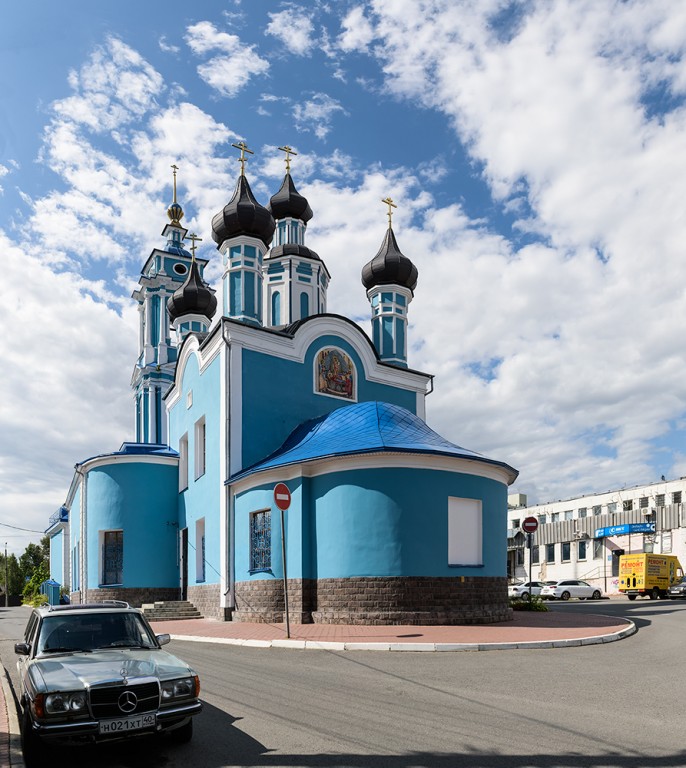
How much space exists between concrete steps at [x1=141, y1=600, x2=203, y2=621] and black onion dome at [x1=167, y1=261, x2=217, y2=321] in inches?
601

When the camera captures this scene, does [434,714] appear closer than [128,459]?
Yes

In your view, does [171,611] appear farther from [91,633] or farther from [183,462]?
[91,633]

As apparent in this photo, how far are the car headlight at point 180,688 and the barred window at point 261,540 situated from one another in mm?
13671

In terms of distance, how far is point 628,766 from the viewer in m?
5.90

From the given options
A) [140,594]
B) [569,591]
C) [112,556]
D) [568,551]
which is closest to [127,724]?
[140,594]

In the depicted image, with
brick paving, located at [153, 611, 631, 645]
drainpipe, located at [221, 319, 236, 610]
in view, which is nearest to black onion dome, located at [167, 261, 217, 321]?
drainpipe, located at [221, 319, 236, 610]

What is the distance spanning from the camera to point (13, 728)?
7.21 m

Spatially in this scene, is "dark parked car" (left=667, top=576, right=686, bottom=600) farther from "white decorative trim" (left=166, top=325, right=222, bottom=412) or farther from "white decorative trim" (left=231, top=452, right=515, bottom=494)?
"white decorative trim" (left=166, top=325, right=222, bottom=412)

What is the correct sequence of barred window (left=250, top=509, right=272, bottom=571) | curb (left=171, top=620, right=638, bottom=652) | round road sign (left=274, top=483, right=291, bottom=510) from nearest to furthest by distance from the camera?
curb (left=171, top=620, right=638, bottom=652) → round road sign (left=274, top=483, right=291, bottom=510) → barred window (left=250, top=509, right=272, bottom=571)

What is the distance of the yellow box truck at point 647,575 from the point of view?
37062mm

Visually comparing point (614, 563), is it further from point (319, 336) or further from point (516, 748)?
point (516, 748)

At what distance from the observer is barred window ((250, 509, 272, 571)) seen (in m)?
20.6

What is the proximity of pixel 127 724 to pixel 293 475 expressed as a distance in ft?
43.2

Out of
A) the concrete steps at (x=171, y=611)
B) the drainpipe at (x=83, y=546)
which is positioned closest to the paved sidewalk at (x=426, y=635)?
the concrete steps at (x=171, y=611)
